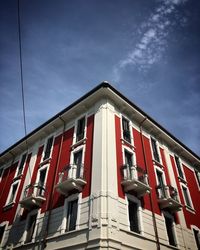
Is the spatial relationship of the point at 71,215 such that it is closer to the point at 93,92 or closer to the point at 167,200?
the point at 167,200

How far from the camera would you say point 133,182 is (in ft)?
38.8

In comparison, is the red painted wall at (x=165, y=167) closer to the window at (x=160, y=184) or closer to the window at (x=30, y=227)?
the window at (x=160, y=184)

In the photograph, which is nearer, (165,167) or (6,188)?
(165,167)

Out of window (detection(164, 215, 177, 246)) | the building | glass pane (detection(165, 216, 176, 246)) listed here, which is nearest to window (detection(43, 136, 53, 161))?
the building

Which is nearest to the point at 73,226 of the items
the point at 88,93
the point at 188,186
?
the point at 88,93

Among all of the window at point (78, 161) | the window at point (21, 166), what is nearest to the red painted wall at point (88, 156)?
the window at point (78, 161)

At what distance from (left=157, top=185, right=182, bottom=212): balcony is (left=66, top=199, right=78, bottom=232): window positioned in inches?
225

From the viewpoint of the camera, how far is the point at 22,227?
1398 centimetres

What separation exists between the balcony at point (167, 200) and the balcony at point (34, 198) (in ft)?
25.7

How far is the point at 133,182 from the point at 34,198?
6579 mm

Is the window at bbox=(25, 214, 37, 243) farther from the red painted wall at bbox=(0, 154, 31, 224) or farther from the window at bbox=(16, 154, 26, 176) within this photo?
the window at bbox=(16, 154, 26, 176)

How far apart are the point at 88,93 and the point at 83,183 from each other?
745 centimetres

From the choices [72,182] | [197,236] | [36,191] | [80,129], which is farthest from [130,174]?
[197,236]

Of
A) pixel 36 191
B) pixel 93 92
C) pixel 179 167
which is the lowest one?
pixel 36 191
